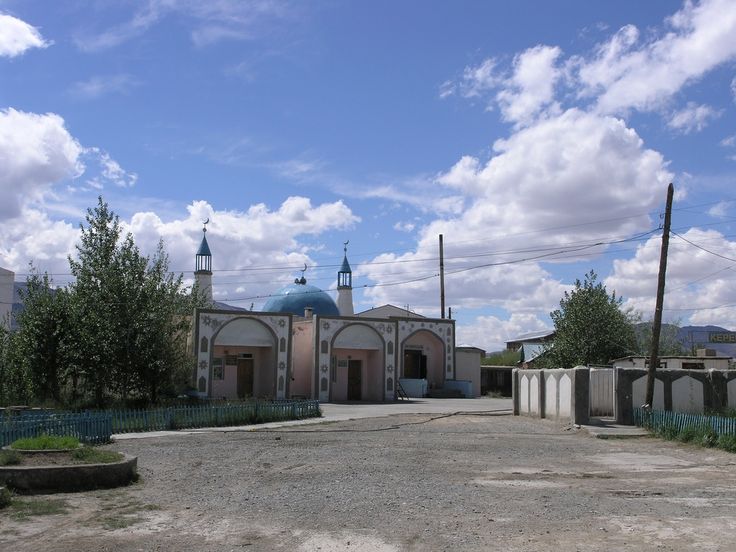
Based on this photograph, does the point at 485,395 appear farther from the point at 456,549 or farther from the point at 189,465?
the point at 456,549

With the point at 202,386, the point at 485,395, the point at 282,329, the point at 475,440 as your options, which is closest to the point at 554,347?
the point at 485,395

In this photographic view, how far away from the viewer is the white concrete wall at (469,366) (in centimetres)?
4472

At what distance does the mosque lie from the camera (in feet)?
111

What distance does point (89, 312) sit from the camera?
80.2ft

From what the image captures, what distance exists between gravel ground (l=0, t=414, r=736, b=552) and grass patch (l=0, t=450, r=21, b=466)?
1.21m

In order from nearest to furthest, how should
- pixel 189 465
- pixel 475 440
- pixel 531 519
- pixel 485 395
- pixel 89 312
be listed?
pixel 531 519
pixel 189 465
pixel 475 440
pixel 89 312
pixel 485 395

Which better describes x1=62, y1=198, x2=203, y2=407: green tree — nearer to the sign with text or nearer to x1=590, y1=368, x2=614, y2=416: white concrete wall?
x1=590, y1=368, x2=614, y2=416: white concrete wall

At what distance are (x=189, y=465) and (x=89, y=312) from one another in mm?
12686

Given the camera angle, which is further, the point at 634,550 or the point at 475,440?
the point at 475,440

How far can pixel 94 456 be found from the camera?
37.9 feet

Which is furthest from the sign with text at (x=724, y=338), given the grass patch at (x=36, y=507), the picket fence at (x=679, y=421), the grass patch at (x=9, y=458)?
the grass patch at (x=36, y=507)

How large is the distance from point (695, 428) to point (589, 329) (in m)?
21.4

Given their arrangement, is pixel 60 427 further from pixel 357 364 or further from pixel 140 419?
pixel 357 364

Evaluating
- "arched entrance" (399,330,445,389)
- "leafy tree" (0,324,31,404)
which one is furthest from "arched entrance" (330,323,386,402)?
"leafy tree" (0,324,31,404)
